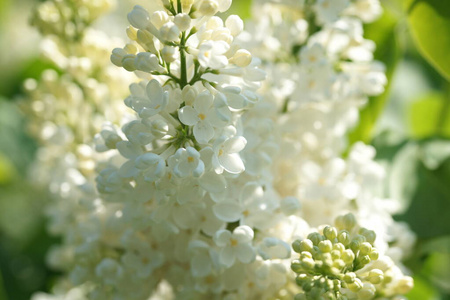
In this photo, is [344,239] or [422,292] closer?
[344,239]

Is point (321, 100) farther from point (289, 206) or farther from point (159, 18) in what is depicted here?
point (159, 18)

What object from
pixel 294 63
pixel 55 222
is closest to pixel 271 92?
pixel 294 63

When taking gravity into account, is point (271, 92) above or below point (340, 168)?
above

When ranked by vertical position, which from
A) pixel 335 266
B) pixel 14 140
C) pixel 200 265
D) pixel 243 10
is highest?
pixel 335 266

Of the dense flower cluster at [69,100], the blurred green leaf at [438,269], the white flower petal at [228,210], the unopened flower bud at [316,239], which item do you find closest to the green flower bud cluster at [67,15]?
the dense flower cluster at [69,100]

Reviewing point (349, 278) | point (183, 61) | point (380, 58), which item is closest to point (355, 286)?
point (349, 278)

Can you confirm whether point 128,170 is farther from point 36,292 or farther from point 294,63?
point 36,292

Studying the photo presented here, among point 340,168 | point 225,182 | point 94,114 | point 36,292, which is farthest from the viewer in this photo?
point 36,292
